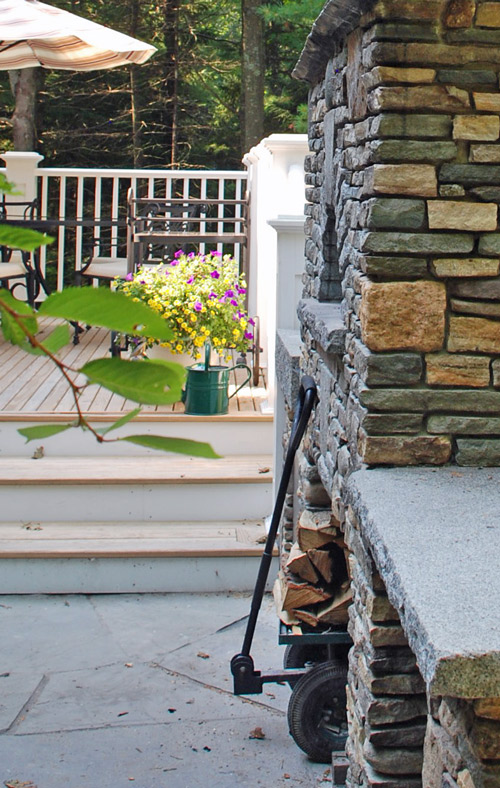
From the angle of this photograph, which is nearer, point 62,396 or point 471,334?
point 471,334

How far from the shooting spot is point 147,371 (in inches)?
18.6

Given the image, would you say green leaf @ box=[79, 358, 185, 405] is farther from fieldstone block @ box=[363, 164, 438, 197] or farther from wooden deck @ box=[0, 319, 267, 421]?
wooden deck @ box=[0, 319, 267, 421]

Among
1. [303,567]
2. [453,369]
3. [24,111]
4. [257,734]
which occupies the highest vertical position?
[24,111]

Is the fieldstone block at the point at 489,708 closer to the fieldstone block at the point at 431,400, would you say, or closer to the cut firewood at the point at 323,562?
the fieldstone block at the point at 431,400

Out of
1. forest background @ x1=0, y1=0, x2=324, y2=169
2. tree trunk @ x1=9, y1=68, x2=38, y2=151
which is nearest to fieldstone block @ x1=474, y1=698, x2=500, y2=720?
tree trunk @ x1=9, y1=68, x2=38, y2=151

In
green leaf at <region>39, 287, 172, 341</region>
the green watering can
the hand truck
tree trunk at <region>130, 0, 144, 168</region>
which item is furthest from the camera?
tree trunk at <region>130, 0, 144, 168</region>

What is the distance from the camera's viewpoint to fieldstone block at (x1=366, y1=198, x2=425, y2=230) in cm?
235

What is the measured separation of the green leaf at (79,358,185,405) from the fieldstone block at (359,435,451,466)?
1967 millimetres

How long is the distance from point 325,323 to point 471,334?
0.64 meters

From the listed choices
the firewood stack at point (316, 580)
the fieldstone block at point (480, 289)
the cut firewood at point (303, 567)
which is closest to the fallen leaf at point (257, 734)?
the firewood stack at point (316, 580)

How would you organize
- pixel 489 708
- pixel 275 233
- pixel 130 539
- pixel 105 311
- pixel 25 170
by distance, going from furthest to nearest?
pixel 25 170
pixel 275 233
pixel 130 539
pixel 489 708
pixel 105 311

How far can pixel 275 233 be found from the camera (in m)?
5.49

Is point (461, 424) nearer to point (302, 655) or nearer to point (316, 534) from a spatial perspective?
point (316, 534)

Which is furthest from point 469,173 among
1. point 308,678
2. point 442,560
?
point 308,678
